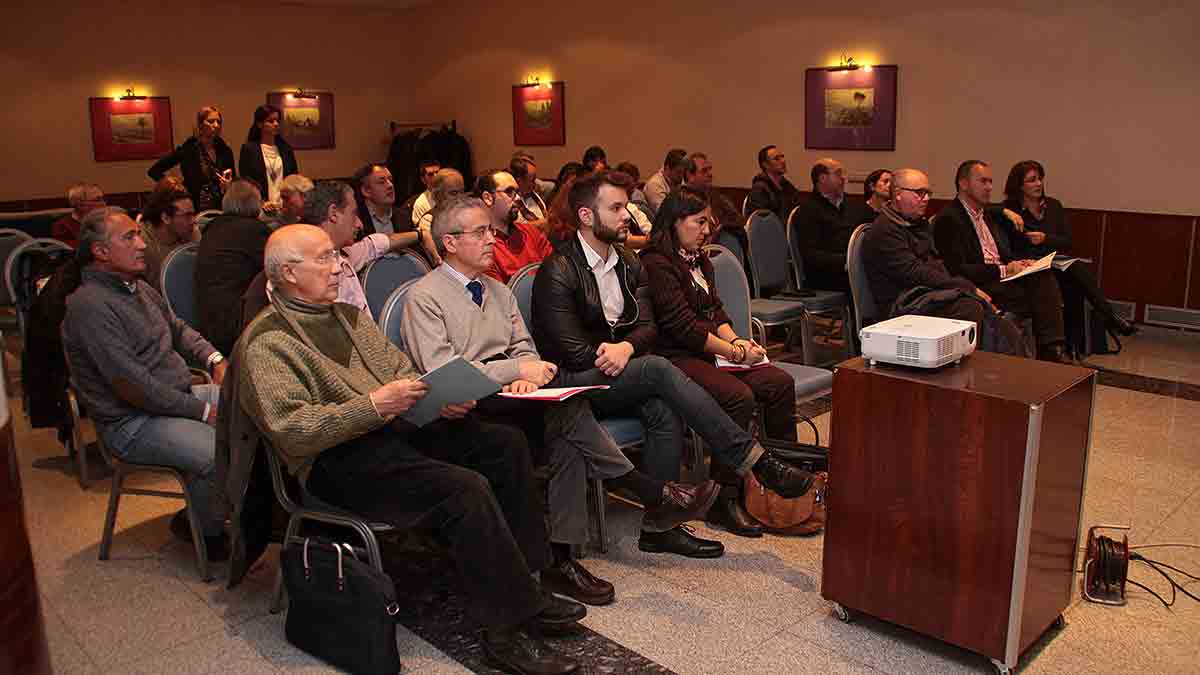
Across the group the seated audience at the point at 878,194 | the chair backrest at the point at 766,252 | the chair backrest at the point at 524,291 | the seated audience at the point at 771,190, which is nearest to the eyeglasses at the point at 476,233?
the chair backrest at the point at 524,291

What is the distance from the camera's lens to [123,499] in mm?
4426

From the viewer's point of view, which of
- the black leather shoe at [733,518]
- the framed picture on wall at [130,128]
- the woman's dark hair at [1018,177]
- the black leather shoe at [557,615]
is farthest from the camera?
the framed picture on wall at [130,128]

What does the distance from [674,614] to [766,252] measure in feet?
11.1

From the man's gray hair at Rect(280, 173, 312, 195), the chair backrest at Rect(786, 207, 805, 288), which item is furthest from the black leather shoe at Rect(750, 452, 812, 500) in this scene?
the man's gray hair at Rect(280, 173, 312, 195)

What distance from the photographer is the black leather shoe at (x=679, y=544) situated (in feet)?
12.3

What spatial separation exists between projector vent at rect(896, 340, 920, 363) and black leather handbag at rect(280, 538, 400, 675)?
5.21 ft

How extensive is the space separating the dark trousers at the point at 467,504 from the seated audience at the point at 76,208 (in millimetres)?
4724

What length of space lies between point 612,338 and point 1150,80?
5619 mm

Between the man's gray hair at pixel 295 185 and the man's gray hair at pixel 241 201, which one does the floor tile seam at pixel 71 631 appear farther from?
the man's gray hair at pixel 295 185

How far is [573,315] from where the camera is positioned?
3875mm

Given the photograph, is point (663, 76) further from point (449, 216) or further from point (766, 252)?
point (449, 216)

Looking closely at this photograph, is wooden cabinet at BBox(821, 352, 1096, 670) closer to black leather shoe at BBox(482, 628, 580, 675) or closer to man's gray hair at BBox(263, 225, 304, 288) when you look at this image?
black leather shoe at BBox(482, 628, 580, 675)

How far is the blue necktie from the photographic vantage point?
143 inches

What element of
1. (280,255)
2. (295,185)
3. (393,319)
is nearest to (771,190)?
(295,185)
